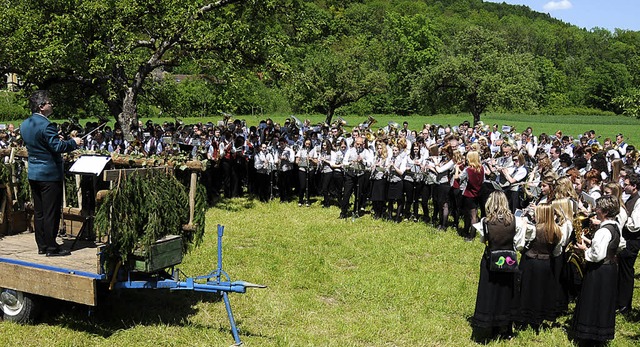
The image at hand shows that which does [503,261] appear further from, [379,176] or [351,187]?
[351,187]

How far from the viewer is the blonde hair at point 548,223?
312 inches

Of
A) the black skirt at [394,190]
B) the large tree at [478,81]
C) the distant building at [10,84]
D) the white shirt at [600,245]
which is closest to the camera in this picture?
the white shirt at [600,245]

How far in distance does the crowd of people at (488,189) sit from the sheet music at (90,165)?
3.56 feet

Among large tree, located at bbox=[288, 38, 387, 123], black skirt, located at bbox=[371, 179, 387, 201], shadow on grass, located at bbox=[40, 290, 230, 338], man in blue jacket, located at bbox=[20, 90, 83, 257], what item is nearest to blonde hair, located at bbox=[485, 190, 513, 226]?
shadow on grass, located at bbox=[40, 290, 230, 338]

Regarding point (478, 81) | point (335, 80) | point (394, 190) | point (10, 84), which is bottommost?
point (394, 190)

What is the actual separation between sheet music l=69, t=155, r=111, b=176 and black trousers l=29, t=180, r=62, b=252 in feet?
0.94

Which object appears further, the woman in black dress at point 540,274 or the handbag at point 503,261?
the woman in black dress at point 540,274

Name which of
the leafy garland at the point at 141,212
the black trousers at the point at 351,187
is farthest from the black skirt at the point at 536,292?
the black trousers at the point at 351,187

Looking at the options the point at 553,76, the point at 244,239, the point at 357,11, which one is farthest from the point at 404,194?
the point at 357,11

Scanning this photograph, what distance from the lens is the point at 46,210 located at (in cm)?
794

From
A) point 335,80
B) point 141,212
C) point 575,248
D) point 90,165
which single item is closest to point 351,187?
point 575,248

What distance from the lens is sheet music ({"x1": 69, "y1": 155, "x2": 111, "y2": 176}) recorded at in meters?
7.95

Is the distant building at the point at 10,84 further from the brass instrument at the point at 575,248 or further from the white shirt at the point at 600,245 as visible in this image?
the white shirt at the point at 600,245

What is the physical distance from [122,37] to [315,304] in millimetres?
10533
